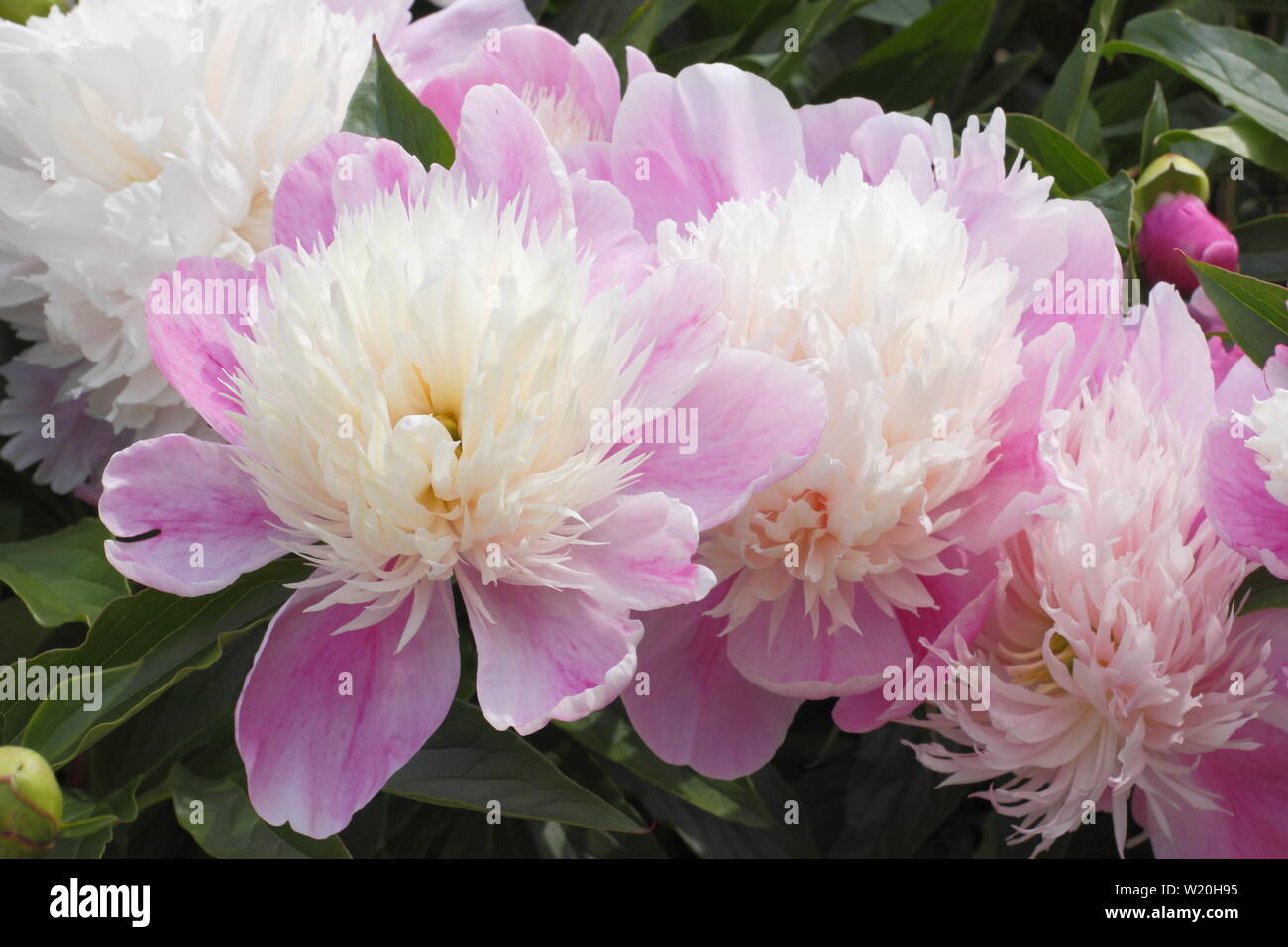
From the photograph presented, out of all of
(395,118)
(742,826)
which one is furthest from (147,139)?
(742,826)

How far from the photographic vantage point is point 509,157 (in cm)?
51

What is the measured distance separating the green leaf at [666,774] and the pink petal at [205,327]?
0.22 m

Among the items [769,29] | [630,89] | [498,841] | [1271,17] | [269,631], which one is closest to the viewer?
[269,631]

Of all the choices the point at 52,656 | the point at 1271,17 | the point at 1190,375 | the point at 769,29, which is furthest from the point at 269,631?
the point at 1271,17

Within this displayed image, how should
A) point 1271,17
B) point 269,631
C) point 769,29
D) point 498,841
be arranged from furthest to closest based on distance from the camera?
point 1271,17
point 769,29
point 498,841
point 269,631

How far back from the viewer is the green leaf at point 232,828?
510 millimetres

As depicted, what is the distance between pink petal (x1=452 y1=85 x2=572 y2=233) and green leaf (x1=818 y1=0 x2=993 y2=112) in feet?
1.38

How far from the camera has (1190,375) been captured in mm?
497

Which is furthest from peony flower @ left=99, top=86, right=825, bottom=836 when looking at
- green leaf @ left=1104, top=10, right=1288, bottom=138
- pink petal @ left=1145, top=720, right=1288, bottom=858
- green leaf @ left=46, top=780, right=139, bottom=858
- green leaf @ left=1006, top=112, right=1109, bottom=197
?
green leaf @ left=1104, top=10, right=1288, bottom=138

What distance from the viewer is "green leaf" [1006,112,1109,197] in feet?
2.27

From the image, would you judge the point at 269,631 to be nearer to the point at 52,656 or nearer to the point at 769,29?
the point at 52,656

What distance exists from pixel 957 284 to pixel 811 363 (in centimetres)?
8

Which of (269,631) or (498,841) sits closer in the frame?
(269,631)

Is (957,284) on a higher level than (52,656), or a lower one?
higher
